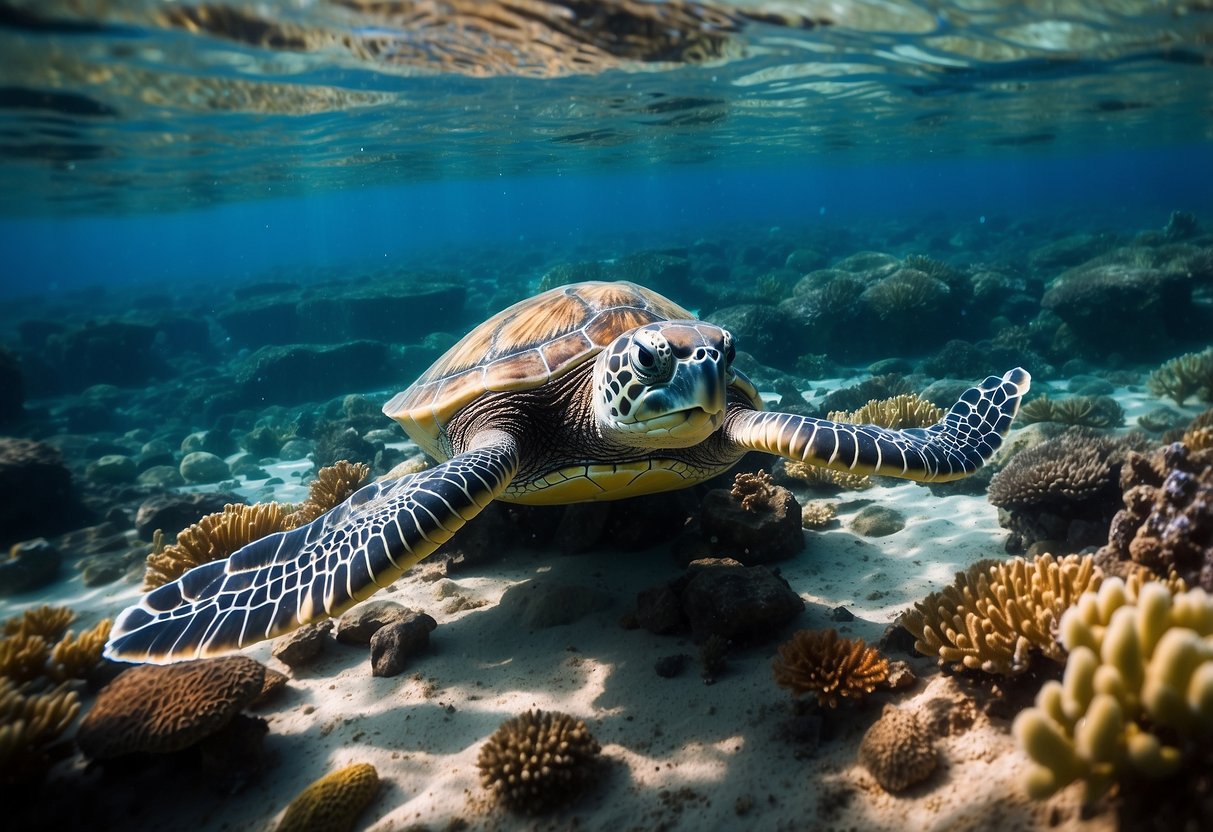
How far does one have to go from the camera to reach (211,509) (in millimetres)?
8133

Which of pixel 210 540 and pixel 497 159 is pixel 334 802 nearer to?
pixel 210 540

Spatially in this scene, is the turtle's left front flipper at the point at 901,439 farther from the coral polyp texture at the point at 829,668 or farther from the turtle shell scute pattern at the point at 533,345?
the turtle shell scute pattern at the point at 533,345

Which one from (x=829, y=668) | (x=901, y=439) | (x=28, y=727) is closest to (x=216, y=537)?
(x=28, y=727)

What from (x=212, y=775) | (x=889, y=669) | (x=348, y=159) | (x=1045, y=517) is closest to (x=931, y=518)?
(x=1045, y=517)

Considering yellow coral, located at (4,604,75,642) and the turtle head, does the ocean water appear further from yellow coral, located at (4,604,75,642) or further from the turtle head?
the turtle head

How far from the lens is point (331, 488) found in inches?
267

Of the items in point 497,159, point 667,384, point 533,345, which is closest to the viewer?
point 667,384

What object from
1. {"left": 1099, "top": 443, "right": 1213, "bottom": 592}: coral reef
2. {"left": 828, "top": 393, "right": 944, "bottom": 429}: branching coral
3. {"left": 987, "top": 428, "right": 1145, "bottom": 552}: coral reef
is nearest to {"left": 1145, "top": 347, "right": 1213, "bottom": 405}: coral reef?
{"left": 828, "top": 393, "right": 944, "bottom": 429}: branching coral

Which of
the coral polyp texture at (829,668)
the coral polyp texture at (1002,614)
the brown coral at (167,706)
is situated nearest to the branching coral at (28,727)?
the brown coral at (167,706)

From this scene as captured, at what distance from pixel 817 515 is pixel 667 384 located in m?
2.80

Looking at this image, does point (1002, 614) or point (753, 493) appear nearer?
point (1002, 614)

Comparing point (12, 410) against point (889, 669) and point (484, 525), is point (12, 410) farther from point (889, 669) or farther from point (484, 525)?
point (889, 669)

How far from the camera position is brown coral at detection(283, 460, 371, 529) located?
21.5 feet

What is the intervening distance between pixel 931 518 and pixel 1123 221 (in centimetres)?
4066
